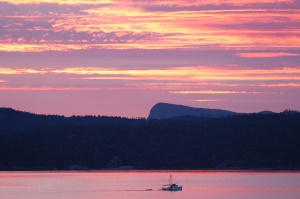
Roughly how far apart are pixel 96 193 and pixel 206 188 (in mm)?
22893

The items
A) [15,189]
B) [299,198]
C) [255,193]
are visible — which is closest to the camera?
[299,198]

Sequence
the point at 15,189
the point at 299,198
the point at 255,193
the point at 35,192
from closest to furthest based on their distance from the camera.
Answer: the point at 299,198
the point at 255,193
the point at 35,192
the point at 15,189

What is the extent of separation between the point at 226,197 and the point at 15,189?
155ft

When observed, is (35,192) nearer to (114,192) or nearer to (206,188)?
(114,192)

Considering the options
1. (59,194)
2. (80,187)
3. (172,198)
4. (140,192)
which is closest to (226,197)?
(172,198)

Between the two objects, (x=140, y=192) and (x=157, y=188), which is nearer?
(x=140, y=192)

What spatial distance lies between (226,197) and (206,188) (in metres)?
27.7

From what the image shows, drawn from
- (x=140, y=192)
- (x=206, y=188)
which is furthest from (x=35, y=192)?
(x=206, y=188)

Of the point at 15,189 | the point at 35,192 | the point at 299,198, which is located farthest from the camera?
the point at 15,189

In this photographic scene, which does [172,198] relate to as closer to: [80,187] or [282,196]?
[282,196]

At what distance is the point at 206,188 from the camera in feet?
543

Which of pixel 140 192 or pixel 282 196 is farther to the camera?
pixel 140 192

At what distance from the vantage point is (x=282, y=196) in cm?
13975

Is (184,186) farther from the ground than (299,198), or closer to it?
farther from the ground
